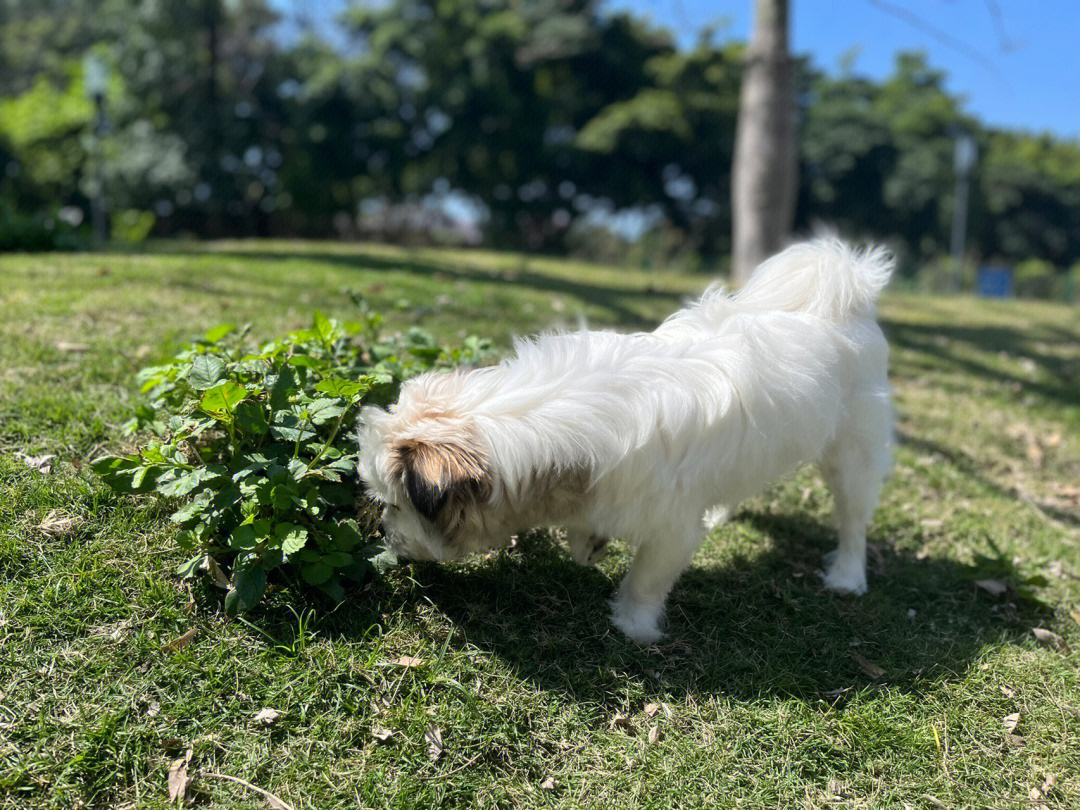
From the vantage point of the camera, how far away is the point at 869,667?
3098 mm

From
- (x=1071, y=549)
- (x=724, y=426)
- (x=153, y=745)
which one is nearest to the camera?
(x=153, y=745)

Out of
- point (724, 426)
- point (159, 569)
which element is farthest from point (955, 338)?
point (159, 569)

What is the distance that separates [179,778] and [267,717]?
0.97 feet

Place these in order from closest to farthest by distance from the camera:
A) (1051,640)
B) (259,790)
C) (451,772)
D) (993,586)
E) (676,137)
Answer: (259,790) < (451,772) < (1051,640) < (993,586) < (676,137)

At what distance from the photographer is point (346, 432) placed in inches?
122

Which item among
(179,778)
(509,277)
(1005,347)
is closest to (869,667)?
(179,778)

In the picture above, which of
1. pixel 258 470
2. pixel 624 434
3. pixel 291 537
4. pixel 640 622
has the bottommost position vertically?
pixel 640 622

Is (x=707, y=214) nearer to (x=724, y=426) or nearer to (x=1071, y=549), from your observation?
(x=1071, y=549)

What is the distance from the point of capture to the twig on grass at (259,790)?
2.27 m

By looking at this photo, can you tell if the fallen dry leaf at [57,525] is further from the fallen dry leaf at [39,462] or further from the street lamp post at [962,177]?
the street lamp post at [962,177]

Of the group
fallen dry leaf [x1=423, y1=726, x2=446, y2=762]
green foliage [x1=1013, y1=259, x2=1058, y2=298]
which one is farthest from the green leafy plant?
green foliage [x1=1013, y1=259, x2=1058, y2=298]

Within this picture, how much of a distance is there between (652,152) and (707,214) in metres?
3.15

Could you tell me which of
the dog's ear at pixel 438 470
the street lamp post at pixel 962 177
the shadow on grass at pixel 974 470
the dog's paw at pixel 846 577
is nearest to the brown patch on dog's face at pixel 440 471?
the dog's ear at pixel 438 470

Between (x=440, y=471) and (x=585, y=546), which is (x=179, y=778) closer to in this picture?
(x=440, y=471)
